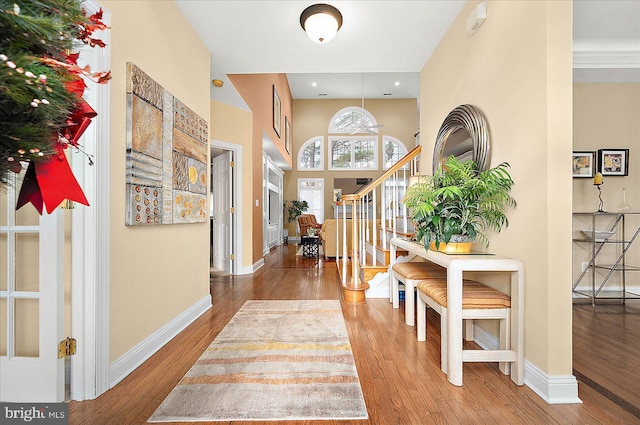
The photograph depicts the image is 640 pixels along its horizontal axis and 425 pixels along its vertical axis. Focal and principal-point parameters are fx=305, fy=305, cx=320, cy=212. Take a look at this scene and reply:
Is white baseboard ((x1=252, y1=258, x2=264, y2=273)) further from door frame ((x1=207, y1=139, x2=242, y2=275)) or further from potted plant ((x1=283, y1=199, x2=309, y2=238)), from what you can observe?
potted plant ((x1=283, y1=199, x2=309, y2=238))

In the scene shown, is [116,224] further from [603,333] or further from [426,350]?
[603,333]

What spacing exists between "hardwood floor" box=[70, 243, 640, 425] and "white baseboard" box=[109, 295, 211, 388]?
0.14 ft

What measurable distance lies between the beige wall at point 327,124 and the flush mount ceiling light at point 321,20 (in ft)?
26.4

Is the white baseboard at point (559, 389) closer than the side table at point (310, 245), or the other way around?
the white baseboard at point (559, 389)

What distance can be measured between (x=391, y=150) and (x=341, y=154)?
176 cm

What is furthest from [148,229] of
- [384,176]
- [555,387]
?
[555,387]

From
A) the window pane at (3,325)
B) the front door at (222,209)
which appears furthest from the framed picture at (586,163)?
the window pane at (3,325)

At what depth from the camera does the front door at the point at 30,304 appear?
150 centimetres

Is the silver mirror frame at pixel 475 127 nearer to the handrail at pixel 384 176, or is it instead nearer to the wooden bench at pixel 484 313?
the handrail at pixel 384 176

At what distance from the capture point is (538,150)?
5.49ft

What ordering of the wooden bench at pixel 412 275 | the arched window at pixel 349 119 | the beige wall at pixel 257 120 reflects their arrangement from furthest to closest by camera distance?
the arched window at pixel 349 119 → the beige wall at pixel 257 120 → the wooden bench at pixel 412 275

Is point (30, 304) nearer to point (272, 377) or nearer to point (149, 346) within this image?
point (149, 346)

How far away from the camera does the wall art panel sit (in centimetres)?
192

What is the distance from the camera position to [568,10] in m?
1.60
